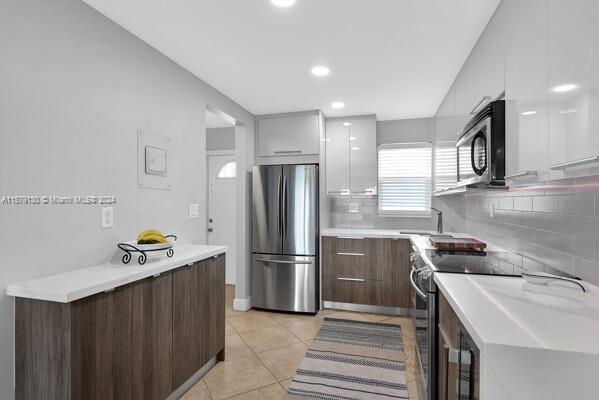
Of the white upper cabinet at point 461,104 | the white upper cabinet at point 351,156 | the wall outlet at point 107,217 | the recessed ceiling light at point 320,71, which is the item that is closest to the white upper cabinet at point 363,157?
the white upper cabinet at point 351,156

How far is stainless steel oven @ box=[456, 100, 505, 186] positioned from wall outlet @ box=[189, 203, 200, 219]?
2130mm

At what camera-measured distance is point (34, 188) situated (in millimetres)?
1469

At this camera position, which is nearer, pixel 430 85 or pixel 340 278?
pixel 430 85

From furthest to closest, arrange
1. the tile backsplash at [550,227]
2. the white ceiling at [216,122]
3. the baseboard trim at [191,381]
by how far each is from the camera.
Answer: the white ceiling at [216,122], the baseboard trim at [191,381], the tile backsplash at [550,227]

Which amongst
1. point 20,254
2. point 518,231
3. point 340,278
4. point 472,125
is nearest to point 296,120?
point 340,278

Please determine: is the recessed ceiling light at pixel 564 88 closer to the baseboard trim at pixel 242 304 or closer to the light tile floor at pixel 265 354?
the light tile floor at pixel 265 354

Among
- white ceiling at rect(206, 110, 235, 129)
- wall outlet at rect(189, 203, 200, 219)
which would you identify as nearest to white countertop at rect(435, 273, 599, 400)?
wall outlet at rect(189, 203, 200, 219)

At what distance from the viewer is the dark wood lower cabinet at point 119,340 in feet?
4.32

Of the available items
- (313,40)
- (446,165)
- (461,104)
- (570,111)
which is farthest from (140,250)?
(446,165)

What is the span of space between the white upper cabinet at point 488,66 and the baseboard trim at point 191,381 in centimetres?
267

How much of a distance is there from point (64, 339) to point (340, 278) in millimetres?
2879

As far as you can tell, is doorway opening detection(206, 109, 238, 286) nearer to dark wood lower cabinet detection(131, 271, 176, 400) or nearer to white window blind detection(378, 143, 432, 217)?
white window blind detection(378, 143, 432, 217)

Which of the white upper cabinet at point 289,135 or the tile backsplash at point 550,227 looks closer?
the tile backsplash at point 550,227

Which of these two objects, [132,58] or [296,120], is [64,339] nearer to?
[132,58]
